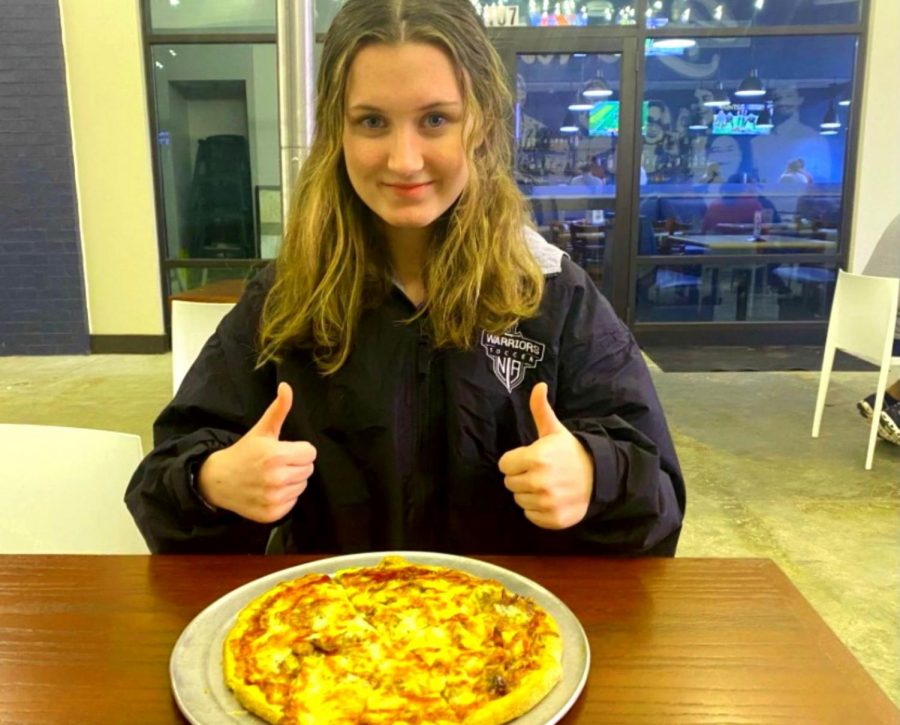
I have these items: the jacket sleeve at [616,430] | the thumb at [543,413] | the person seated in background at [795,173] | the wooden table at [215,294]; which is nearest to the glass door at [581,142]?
the person seated in background at [795,173]

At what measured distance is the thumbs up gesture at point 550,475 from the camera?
877mm

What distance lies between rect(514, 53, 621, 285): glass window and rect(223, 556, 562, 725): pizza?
5.22m

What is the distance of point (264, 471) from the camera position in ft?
2.94

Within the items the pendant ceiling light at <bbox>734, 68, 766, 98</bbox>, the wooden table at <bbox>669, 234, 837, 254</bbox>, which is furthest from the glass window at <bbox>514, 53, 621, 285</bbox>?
the pendant ceiling light at <bbox>734, 68, 766, 98</bbox>

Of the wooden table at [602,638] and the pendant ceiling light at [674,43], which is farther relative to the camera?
the pendant ceiling light at [674,43]

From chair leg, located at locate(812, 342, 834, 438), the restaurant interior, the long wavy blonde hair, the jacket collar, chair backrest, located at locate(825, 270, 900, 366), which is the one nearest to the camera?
the long wavy blonde hair

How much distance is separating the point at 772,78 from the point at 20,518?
19.6ft

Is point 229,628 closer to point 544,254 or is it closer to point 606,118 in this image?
point 544,254

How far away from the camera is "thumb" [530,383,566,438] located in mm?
→ 904

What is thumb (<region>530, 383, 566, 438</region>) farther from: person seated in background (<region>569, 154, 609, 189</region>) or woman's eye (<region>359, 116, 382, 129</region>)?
person seated in background (<region>569, 154, 609, 189</region>)

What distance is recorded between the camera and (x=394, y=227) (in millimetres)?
1284

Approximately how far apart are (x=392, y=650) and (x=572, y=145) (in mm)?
5625

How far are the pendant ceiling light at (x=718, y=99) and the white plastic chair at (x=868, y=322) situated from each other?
9.18ft

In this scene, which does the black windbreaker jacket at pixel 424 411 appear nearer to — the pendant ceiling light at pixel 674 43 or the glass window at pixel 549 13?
the glass window at pixel 549 13
